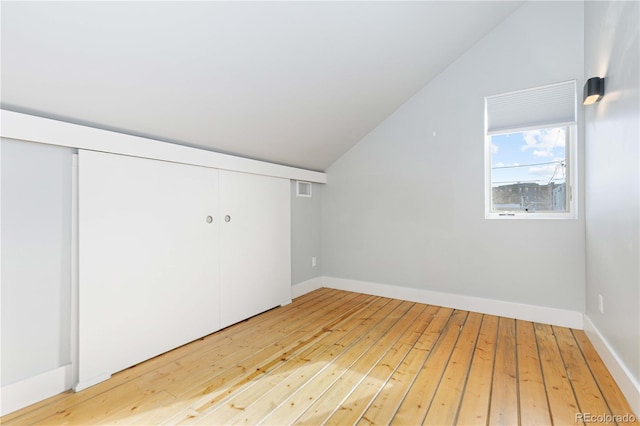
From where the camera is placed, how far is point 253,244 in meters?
3.12

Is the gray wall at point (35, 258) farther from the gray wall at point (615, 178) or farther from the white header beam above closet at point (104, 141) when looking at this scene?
the gray wall at point (615, 178)

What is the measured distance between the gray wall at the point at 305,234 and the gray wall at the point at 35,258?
7.70 ft

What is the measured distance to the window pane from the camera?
2885mm

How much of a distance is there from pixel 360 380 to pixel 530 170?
272cm

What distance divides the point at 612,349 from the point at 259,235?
2990 mm

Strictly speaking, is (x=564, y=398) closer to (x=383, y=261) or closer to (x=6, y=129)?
(x=383, y=261)

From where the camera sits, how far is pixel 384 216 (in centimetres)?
379

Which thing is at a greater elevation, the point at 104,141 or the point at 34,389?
the point at 104,141

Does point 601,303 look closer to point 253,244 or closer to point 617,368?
point 617,368

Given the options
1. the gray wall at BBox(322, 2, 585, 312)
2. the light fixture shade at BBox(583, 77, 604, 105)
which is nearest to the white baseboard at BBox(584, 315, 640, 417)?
the gray wall at BBox(322, 2, 585, 312)

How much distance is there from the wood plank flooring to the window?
1.20m

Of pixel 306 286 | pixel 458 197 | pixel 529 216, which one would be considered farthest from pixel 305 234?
pixel 529 216

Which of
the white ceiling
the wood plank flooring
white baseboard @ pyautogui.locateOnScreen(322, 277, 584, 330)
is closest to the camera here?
the white ceiling

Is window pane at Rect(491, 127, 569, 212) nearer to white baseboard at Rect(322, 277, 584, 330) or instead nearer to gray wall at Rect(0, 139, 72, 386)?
white baseboard at Rect(322, 277, 584, 330)
